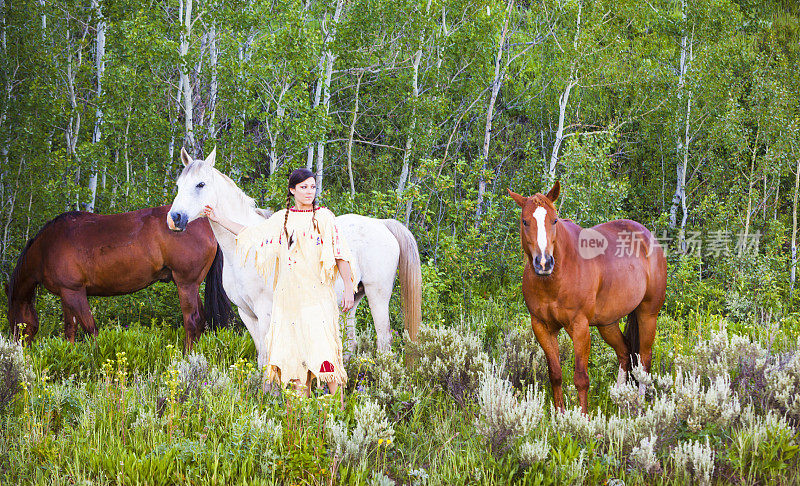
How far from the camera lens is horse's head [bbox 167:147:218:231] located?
4887mm

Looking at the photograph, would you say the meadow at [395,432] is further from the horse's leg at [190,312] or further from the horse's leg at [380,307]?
the horse's leg at [190,312]

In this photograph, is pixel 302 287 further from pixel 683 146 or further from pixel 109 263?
pixel 683 146

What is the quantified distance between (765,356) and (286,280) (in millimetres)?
4149

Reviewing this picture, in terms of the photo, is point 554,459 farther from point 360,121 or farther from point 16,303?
point 360,121

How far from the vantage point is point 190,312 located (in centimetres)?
718

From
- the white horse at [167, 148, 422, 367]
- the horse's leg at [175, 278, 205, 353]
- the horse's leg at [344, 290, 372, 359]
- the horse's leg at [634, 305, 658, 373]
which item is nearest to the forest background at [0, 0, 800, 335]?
the horse's leg at [175, 278, 205, 353]

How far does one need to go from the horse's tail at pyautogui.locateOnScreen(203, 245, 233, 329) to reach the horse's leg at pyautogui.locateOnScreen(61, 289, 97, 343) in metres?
1.26

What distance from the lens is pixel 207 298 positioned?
7445mm

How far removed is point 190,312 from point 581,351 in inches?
179

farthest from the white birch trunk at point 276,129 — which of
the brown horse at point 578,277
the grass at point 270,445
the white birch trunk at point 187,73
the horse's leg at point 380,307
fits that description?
the brown horse at point 578,277

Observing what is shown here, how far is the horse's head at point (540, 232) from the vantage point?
171 inches

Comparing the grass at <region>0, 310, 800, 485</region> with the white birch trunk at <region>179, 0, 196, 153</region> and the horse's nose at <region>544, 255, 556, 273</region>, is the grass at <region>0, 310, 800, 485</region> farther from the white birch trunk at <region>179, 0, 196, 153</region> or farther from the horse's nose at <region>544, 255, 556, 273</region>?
the white birch trunk at <region>179, 0, 196, 153</region>

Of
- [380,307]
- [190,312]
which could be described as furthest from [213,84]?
[380,307]

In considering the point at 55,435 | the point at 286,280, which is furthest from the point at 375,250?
the point at 55,435
